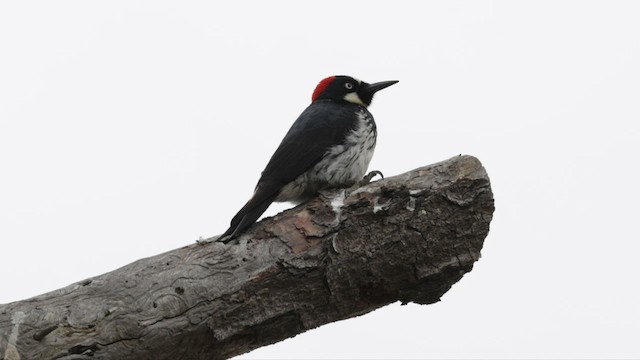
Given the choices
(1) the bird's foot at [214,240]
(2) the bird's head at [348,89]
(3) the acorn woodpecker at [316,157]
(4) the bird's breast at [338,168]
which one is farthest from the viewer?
(2) the bird's head at [348,89]

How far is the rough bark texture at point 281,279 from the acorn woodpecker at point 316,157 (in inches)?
17.5

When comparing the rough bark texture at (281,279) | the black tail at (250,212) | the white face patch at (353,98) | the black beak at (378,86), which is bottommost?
the rough bark texture at (281,279)

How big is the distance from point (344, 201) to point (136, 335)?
3.77ft

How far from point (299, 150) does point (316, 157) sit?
0.11 m

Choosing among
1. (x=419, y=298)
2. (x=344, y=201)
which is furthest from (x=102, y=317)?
(x=419, y=298)

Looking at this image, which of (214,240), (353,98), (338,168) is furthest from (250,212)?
(353,98)

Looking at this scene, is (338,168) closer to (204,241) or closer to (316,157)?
(316,157)

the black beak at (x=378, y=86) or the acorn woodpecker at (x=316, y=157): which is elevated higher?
the black beak at (x=378, y=86)

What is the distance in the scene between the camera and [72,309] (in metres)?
3.35

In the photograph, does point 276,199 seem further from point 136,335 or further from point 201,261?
point 136,335

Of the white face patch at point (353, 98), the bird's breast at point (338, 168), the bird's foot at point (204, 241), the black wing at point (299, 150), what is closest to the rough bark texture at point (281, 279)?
the bird's foot at point (204, 241)

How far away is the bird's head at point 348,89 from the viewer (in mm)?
5434

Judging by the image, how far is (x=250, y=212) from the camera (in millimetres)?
3932

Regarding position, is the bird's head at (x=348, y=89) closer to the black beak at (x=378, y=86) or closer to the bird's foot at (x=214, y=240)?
the black beak at (x=378, y=86)
